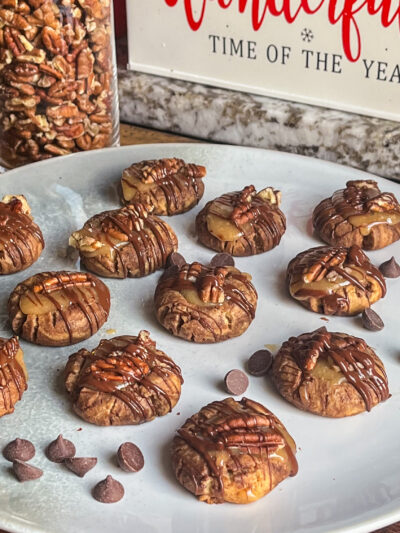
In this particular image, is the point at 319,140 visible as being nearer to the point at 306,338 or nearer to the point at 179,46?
the point at 179,46

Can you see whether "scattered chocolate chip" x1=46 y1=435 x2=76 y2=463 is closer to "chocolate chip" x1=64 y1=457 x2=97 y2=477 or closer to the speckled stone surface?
"chocolate chip" x1=64 y1=457 x2=97 y2=477

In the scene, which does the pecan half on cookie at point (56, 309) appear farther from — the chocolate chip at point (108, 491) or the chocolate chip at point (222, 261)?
the chocolate chip at point (108, 491)

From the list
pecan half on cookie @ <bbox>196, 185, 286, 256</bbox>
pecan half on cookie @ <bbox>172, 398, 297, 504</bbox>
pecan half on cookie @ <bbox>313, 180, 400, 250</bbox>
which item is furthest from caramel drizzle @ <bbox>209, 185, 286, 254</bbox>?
pecan half on cookie @ <bbox>172, 398, 297, 504</bbox>

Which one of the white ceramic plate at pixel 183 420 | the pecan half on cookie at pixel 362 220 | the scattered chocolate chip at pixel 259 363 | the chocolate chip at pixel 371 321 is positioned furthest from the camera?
the pecan half on cookie at pixel 362 220

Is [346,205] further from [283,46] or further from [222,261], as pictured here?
[283,46]

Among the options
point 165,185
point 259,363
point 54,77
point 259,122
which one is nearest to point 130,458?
point 259,363

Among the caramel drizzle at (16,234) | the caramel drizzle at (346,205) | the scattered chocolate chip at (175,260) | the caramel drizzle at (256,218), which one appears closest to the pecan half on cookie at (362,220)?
the caramel drizzle at (346,205)
